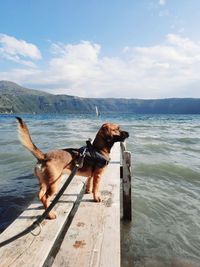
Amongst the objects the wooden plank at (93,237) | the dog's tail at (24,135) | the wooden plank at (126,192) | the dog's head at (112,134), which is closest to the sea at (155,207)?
the wooden plank at (126,192)

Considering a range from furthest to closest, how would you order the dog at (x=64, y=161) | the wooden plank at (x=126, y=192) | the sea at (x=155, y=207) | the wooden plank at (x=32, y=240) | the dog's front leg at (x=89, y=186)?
the wooden plank at (x=126, y=192), the dog's front leg at (x=89, y=186), the sea at (x=155, y=207), the dog at (x=64, y=161), the wooden plank at (x=32, y=240)

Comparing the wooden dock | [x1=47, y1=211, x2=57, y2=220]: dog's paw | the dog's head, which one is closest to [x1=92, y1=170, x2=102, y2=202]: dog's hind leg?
the wooden dock

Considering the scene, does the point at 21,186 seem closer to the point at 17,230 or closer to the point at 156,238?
the point at 156,238

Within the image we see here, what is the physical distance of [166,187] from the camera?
29.5 feet

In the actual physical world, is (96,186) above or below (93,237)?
above

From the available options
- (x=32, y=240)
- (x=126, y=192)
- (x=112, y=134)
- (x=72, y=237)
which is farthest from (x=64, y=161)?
(x=126, y=192)

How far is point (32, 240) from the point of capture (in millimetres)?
3408

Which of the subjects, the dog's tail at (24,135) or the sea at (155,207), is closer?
the dog's tail at (24,135)

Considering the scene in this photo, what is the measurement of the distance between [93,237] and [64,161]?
1371 millimetres

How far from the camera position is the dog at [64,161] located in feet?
14.1

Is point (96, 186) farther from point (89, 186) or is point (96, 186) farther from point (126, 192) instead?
point (126, 192)

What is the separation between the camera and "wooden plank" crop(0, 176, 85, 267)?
9.83 feet

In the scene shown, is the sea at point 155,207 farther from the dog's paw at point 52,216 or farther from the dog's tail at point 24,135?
the dog's tail at point 24,135

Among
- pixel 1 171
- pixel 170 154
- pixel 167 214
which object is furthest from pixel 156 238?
pixel 170 154
